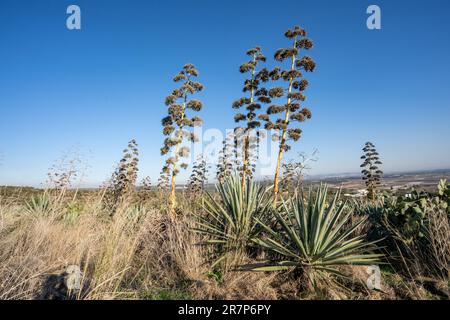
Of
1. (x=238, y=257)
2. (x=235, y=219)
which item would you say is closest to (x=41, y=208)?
(x=235, y=219)

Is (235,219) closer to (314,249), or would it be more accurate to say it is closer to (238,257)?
(238,257)

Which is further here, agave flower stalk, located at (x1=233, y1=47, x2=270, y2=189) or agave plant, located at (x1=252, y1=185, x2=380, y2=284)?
agave flower stalk, located at (x1=233, y1=47, x2=270, y2=189)

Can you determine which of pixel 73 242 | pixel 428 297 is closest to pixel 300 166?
pixel 428 297

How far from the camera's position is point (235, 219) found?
5.02m

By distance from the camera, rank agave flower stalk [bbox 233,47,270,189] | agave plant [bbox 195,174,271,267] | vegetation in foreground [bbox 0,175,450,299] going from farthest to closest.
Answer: agave flower stalk [bbox 233,47,270,189]
agave plant [bbox 195,174,271,267]
vegetation in foreground [bbox 0,175,450,299]

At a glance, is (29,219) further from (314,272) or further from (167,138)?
(167,138)

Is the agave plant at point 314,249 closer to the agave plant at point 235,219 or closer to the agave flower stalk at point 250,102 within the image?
the agave plant at point 235,219

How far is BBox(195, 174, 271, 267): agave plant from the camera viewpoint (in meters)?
4.71

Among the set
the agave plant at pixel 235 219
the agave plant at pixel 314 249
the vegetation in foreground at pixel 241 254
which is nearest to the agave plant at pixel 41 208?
the vegetation in foreground at pixel 241 254

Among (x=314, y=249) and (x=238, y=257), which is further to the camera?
(x=238, y=257)

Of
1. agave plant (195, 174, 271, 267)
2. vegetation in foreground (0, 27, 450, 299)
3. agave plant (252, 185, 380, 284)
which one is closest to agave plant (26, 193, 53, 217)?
vegetation in foreground (0, 27, 450, 299)

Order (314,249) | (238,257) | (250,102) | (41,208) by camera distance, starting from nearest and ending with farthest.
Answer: (314,249)
(238,257)
(41,208)
(250,102)

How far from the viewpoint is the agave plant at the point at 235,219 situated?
4707 mm

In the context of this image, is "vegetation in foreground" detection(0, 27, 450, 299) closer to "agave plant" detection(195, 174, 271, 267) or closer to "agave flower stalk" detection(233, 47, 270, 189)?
"agave plant" detection(195, 174, 271, 267)
